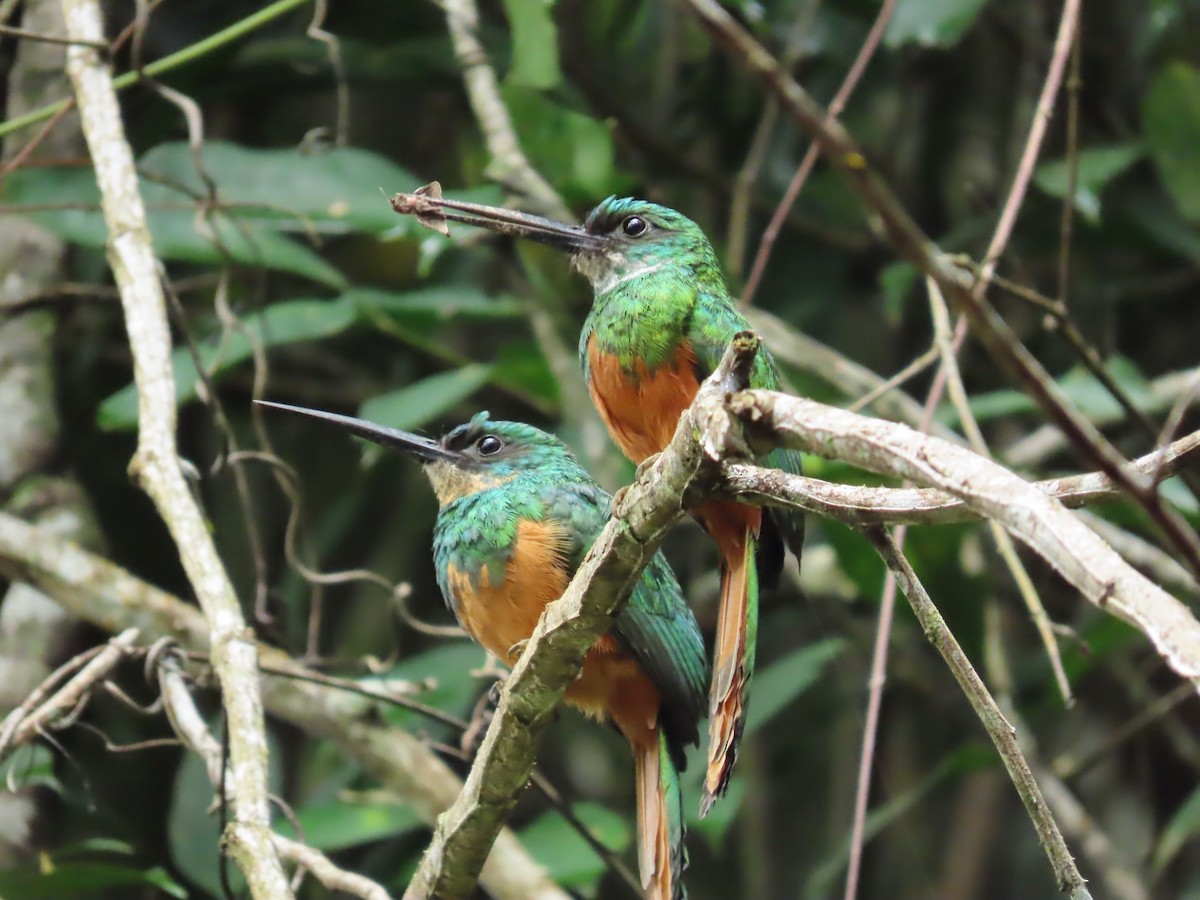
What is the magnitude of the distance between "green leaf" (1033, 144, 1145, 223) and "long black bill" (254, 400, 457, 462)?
136 centimetres

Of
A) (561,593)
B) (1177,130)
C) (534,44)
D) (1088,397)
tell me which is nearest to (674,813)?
(561,593)

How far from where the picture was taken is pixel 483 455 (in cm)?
220

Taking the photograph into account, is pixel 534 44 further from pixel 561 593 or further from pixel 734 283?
pixel 561 593

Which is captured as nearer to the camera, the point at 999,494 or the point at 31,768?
the point at 999,494

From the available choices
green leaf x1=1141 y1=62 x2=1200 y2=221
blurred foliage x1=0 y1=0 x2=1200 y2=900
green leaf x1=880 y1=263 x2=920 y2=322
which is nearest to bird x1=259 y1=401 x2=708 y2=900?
A: blurred foliage x1=0 y1=0 x2=1200 y2=900

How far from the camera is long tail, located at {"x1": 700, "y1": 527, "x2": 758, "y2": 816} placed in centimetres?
157

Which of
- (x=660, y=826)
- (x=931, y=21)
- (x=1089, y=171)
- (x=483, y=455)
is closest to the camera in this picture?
(x=660, y=826)

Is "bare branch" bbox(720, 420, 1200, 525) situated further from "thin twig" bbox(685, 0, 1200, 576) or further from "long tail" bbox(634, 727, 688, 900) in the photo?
"long tail" bbox(634, 727, 688, 900)

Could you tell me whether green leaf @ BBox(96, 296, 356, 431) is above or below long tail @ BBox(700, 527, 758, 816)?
above

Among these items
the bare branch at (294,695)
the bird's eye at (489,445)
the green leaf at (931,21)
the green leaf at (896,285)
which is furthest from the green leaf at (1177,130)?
the bare branch at (294,695)

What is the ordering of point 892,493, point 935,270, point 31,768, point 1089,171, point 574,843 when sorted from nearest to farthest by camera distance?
point 935,270 < point 892,493 < point 31,768 < point 574,843 < point 1089,171

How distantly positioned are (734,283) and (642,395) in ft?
3.30

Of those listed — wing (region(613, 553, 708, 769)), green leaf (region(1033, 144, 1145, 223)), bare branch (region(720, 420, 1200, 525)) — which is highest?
green leaf (region(1033, 144, 1145, 223))

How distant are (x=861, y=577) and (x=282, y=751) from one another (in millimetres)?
1377
